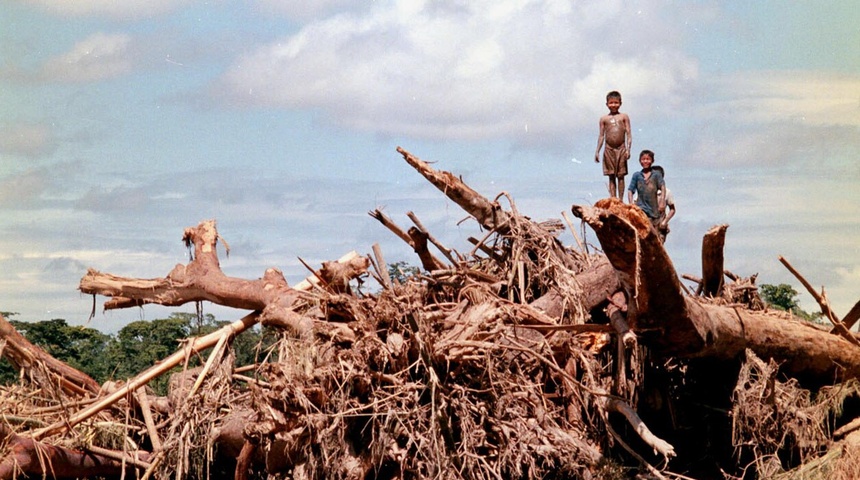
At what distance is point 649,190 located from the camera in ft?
36.5

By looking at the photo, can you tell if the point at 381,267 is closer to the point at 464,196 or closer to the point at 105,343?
the point at 464,196

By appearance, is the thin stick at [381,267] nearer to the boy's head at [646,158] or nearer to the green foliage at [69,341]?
the boy's head at [646,158]

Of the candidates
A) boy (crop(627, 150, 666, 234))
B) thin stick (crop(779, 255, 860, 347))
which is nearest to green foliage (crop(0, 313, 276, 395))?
boy (crop(627, 150, 666, 234))

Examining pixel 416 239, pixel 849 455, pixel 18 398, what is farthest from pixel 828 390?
pixel 18 398

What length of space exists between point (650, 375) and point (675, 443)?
0.82 metres

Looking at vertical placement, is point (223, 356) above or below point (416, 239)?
below

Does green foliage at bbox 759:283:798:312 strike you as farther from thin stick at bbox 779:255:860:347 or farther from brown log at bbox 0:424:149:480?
brown log at bbox 0:424:149:480

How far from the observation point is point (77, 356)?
62.3ft

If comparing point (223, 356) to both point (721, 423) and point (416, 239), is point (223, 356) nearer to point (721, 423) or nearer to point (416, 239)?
point (416, 239)

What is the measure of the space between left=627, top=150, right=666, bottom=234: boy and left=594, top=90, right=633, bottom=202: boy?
299 mm

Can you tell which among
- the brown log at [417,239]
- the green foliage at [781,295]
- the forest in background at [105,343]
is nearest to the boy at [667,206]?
the brown log at [417,239]

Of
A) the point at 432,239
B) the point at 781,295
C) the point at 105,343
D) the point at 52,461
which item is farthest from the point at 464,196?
the point at 105,343

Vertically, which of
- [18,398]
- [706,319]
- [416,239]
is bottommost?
[18,398]

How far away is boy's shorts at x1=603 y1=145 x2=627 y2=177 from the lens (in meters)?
11.5
